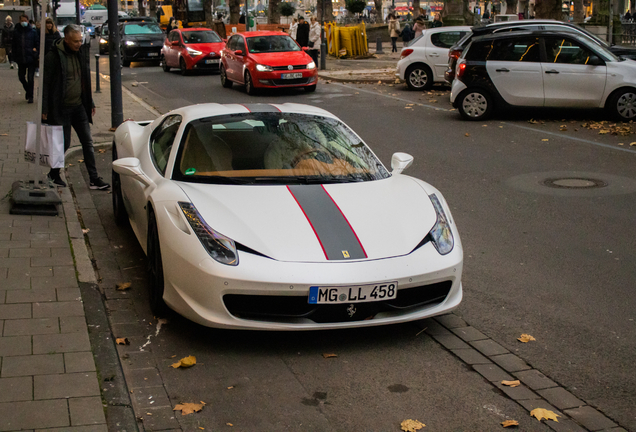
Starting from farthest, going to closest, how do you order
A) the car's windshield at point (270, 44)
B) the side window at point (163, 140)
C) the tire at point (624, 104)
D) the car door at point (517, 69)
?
the car's windshield at point (270, 44) → the car door at point (517, 69) → the tire at point (624, 104) → the side window at point (163, 140)

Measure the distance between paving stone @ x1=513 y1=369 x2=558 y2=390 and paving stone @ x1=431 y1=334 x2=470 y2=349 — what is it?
0.48m

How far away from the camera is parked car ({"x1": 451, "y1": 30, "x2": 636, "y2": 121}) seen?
14.6 metres

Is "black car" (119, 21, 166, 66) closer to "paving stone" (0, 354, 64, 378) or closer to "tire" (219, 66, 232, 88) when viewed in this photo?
"tire" (219, 66, 232, 88)

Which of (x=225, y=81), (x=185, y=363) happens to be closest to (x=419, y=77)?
(x=225, y=81)

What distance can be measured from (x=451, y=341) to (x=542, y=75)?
35.8ft

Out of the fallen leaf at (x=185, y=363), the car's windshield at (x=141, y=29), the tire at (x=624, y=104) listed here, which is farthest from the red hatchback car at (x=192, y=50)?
the fallen leaf at (x=185, y=363)

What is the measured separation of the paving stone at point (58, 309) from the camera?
5.15 m

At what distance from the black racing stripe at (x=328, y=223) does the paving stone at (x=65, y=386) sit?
1.49 m

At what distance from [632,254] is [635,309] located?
4.64 ft

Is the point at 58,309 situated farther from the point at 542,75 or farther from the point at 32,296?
the point at 542,75

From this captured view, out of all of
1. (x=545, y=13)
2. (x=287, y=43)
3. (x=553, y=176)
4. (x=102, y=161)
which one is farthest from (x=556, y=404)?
(x=545, y=13)

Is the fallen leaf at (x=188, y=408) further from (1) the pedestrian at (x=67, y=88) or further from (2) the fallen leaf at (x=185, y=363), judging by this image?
(1) the pedestrian at (x=67, y=88)

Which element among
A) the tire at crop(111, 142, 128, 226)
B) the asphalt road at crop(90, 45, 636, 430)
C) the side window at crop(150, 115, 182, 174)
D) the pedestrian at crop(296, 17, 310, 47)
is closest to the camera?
the asphalt road at crop(90, 45, 636, 430)

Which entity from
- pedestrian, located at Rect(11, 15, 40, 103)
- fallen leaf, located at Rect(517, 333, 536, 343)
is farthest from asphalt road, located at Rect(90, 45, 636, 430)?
pedestrian, located at Rect(11, 15, 40, 103)
